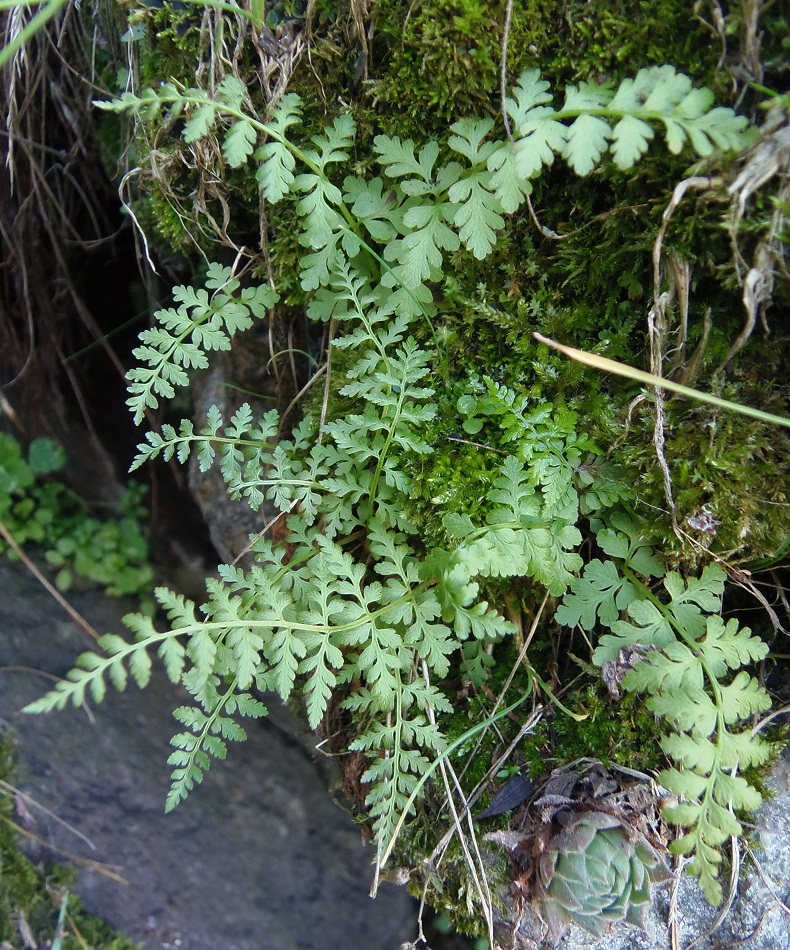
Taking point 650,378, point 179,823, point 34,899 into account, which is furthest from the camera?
point 179,823

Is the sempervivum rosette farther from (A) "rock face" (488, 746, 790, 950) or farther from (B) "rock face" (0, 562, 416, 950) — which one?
(B) "rock face" (0, 562, 416, 950)

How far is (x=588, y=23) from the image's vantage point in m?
1.62

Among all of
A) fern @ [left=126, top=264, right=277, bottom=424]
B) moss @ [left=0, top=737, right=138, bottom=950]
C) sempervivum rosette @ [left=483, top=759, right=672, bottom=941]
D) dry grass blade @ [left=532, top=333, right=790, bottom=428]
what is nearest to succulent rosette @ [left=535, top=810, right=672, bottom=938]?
sempervivum rosette @ [left=483, top=759, right=672, bottom=941]

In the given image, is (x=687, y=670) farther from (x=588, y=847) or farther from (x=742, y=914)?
(x=742, y=914)

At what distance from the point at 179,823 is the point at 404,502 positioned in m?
2.18

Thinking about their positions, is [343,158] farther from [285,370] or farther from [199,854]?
[199,854]

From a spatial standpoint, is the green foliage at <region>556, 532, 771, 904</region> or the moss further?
the moss

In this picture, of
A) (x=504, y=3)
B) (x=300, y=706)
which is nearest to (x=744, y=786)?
(x=300, y=706)

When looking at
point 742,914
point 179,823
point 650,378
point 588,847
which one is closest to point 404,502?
point 650,378

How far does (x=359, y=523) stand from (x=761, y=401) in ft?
3.95

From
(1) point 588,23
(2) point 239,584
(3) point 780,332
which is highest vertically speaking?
(1) point 588,23

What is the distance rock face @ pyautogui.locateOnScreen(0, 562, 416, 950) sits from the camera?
288 cm

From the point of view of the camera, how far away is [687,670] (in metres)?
1.65

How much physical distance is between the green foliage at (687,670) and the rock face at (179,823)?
2011 millimetres
